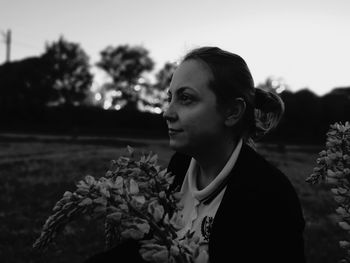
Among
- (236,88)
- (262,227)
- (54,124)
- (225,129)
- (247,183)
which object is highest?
(236,88)

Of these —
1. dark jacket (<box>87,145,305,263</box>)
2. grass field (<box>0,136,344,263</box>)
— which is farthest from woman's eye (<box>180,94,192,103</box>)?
grass field (<box>0,136,344,263</box>)

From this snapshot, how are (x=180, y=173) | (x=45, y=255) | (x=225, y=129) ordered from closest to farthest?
1. (x=225, y=129)
2. (x=180, y=173)
3. (x=45, y=255)

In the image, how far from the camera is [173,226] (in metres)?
0.89

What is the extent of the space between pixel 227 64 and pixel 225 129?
319mm

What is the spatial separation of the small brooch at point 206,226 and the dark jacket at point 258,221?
166 millimetres

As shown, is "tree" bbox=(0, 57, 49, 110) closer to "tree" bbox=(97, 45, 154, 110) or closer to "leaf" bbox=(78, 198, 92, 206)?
"tree" bbox=(97, 45, 154, 110)

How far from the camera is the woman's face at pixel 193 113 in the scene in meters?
1.72

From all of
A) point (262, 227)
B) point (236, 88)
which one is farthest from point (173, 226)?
point (236, 88)

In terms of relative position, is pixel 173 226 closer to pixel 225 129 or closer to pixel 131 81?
pixel 225 129

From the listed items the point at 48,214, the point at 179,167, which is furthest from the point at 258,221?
the point at 48,214

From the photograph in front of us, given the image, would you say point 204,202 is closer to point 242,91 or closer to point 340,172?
point 242,91

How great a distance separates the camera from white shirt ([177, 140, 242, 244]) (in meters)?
1.68

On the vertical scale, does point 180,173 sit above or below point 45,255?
above

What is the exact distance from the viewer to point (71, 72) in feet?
220
